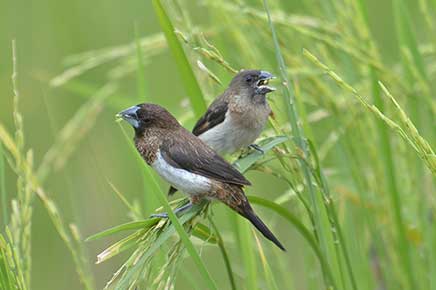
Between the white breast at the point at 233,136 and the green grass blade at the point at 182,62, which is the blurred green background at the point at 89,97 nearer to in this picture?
the white breast at the point at 233,136

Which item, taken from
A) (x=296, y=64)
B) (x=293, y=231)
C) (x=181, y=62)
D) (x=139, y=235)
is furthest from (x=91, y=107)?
(x=293, y=231)

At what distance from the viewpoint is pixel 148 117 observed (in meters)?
3.32

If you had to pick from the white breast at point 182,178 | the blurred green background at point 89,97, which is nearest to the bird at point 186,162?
the white breast at point 182,178

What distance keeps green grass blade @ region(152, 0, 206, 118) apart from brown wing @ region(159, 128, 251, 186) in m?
0.11

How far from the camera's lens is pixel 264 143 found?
304cm

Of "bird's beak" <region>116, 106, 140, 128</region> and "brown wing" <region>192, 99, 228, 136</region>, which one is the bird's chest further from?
"brown wing" <region>192, 99, 228, 136</region>

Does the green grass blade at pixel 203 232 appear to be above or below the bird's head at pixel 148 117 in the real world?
below

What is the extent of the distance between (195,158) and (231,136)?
1.10 metres

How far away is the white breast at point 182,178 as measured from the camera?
312 centimetres

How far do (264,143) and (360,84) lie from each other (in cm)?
115

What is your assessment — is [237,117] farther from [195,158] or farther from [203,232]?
[203,232]

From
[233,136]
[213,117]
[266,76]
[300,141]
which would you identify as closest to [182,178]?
[300,141]

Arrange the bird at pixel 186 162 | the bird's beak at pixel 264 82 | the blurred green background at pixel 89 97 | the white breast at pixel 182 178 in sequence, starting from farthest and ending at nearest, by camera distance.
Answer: the blurred green background at pixel 89 97
the bird's beak at pixel 264 82
the white breast at pixel 182 178
the bird at pixel 186 162

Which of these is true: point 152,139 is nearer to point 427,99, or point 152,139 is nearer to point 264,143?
point 264,143
